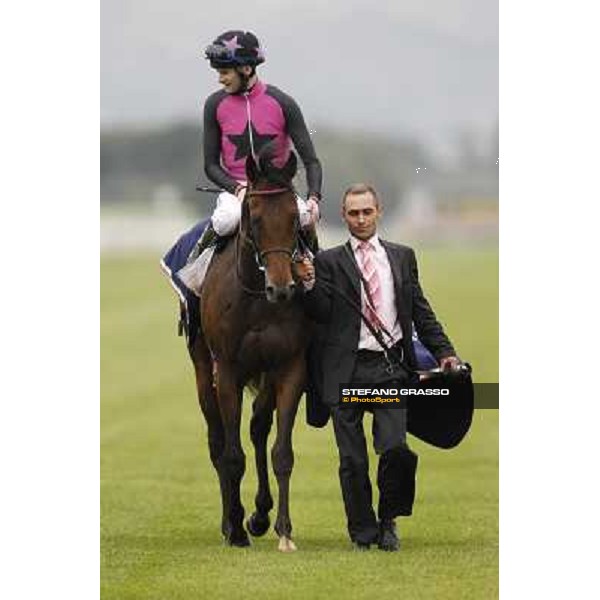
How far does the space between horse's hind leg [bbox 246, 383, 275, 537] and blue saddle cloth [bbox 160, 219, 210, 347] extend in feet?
1.90

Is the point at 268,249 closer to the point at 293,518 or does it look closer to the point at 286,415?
the point at 286,415

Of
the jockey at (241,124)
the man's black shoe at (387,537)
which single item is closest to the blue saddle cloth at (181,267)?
the jockey at (241,124)

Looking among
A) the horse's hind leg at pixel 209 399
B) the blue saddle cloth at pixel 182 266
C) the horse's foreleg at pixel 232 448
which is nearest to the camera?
the horse's foreleg at pixel 232 448

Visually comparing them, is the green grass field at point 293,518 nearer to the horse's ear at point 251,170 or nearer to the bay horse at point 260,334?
the bay horse at point 260,334

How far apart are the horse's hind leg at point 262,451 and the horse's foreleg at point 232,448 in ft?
0.61

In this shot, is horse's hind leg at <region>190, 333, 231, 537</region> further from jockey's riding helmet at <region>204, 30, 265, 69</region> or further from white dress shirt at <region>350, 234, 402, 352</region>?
jockey's riding helmet at <region>204, 30, 265, 69</region>

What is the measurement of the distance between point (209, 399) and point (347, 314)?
61.0 inches

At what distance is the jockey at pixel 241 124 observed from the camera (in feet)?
37.0

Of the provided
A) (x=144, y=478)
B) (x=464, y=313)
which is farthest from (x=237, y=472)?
(x=464, y=313)

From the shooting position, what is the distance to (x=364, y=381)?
37.3ft

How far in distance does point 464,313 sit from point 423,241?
168cm

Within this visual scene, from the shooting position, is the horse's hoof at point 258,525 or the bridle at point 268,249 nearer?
the bridle at point 268,249

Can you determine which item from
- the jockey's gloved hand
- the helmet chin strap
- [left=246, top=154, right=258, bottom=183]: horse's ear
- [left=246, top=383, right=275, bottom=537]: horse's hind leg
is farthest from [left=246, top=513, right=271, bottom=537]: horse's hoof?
the helmet chin strap
